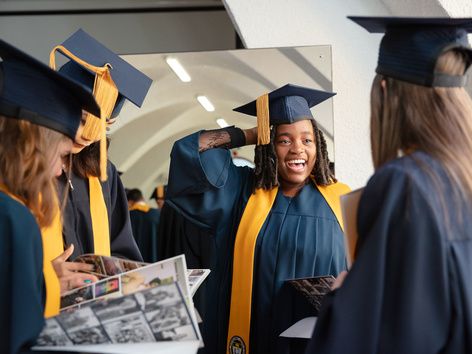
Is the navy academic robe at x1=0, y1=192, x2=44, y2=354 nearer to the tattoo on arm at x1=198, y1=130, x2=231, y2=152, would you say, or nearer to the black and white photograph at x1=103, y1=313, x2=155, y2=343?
the black and white photograph at x1=103, y1=313, x2=155, y2=343

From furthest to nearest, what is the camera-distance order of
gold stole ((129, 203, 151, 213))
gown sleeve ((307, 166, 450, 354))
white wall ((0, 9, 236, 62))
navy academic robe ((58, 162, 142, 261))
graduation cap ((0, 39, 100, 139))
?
gold stole ((129, 203, 151, 213))
white wall ((0, 9, 236, 62))
navy academic robe ((58, 162, 142, 261))
graduation cap ((0, 39, 100, 139))
gown sleeve ((307, 166, 450, 354))

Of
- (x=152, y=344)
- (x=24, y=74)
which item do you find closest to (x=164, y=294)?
(x=152, y=344)

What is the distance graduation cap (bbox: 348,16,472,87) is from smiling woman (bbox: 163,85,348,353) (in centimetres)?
147

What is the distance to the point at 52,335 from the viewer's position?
1.99 m

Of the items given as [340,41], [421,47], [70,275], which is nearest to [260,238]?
[70,275]

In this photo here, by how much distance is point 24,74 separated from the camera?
2.12m

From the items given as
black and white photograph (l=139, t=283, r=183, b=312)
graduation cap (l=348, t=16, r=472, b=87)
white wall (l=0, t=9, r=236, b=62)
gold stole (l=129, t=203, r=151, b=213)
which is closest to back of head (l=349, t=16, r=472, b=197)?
graduation cap (l=348, t=16, r=472, b=87)

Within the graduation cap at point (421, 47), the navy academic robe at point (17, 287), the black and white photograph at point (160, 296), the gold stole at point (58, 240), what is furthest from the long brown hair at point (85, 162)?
the graduation cap at point (421, 47)

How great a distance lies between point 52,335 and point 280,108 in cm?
196

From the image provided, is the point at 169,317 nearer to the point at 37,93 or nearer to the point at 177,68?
the point at 37,93

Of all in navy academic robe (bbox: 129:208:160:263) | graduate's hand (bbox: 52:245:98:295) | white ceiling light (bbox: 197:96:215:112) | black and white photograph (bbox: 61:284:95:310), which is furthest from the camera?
navy academic robe (bbox: 129:208:160:263)

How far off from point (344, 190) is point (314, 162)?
215mm

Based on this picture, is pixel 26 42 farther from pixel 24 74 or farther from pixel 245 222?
pixel 24 74

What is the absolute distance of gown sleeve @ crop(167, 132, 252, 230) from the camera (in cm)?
359
